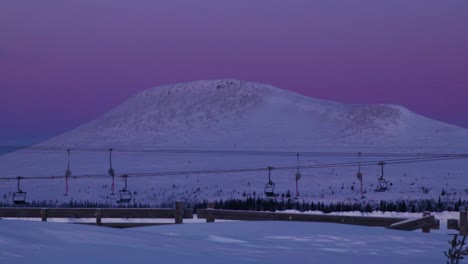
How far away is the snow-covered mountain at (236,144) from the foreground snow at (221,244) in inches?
1643

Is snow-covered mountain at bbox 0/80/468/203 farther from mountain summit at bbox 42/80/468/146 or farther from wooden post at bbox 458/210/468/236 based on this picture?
wooden post at bbox 458/210/468/236

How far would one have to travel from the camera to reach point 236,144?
3784 inches

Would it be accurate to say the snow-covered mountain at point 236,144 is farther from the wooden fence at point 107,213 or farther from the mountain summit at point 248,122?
the wooden fence at point 107,213

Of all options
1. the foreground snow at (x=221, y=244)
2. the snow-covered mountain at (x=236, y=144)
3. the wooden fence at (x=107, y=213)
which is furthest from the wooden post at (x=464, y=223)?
the snow-covered mountain at (x=236, y=144)

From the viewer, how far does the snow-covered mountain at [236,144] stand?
67.4m

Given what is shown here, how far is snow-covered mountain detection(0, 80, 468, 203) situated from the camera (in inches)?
2655

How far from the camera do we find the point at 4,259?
8.62 m

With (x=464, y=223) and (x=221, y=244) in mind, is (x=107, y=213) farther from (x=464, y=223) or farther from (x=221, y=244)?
(x=464, y=223)

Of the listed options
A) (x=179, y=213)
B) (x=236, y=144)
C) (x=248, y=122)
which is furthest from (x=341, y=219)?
(x=248, y=122)

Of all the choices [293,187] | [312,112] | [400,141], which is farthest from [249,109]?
[293,187]

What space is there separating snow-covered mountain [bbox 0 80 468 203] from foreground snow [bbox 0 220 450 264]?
137 ft

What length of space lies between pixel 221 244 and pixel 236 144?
84049 mm

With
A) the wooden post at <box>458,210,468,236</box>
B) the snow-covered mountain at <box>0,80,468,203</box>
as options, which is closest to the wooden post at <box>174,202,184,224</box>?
the wooden post at <box>458,210,468,236</box>

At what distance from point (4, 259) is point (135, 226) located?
378 inches
